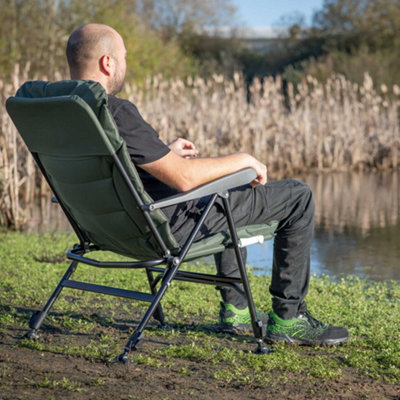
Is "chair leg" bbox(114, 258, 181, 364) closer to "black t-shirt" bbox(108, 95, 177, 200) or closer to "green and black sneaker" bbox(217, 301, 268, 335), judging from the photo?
"black t-shirt" bbox(108, 95, 177, 200)

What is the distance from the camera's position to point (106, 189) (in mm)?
3264

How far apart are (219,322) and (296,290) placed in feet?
1.65

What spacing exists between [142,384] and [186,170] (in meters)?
0.94

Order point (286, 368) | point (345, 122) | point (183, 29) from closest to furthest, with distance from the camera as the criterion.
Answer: point (286, 368) → point (345, 122) → point (183, 29)

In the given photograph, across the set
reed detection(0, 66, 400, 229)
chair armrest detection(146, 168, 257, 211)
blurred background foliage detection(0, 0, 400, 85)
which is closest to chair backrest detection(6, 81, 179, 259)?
chair armrest detection(146, 168, 257, 211)

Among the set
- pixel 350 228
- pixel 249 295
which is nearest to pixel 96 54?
pixel 249 295

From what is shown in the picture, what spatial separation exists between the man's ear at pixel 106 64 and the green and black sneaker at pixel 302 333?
4.86ft

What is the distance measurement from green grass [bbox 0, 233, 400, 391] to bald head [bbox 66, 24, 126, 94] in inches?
50.6

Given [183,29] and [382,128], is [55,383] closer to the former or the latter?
[382,128]

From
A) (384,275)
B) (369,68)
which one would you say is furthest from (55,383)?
(369,68)

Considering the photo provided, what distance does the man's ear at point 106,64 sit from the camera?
3.43m

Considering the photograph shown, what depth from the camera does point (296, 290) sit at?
3719 millimetres

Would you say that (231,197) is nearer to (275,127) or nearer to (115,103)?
(115,103)

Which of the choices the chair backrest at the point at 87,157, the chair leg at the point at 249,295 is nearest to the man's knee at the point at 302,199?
the chair leg at the point at 249,295
